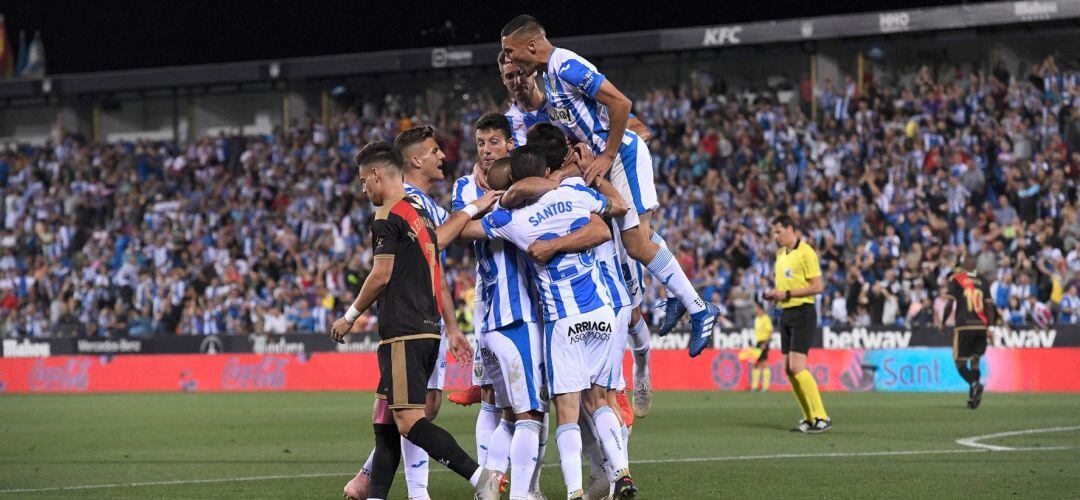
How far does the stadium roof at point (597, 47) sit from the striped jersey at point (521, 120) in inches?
1000

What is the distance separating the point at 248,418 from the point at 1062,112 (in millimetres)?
18581

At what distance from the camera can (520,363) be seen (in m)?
8.62

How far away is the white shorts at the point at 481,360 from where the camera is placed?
8.92 meters

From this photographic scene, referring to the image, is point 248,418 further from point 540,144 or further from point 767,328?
point 540,144

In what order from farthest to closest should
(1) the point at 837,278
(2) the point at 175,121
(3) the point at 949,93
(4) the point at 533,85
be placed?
(2) the point at 175,121
(3) the point at 949,93
(1) the point at 837,278
(4) the point at 533,85

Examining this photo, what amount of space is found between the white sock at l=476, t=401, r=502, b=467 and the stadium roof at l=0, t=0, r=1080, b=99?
26195 mm

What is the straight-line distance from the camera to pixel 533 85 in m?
9.41

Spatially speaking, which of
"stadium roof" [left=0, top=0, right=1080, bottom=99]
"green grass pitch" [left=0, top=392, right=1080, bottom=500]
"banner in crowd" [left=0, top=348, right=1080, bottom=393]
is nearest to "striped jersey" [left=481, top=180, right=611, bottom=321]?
"green grass pitch" [left=0, top=392, right=1080, bottom=500]

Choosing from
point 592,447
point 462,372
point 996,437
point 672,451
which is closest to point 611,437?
point 592,447

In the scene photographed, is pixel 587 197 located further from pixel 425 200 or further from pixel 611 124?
pixel 425 200

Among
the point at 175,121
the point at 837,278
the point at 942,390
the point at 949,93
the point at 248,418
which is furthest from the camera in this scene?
the point at 175,121

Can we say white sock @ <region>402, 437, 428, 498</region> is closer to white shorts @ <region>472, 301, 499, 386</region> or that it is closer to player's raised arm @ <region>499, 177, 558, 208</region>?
white shorts @ <region>472, 301, 499, 386</region>

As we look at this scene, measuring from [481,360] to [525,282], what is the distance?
24.3 inches

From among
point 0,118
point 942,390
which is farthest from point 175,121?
A: point 942,390
